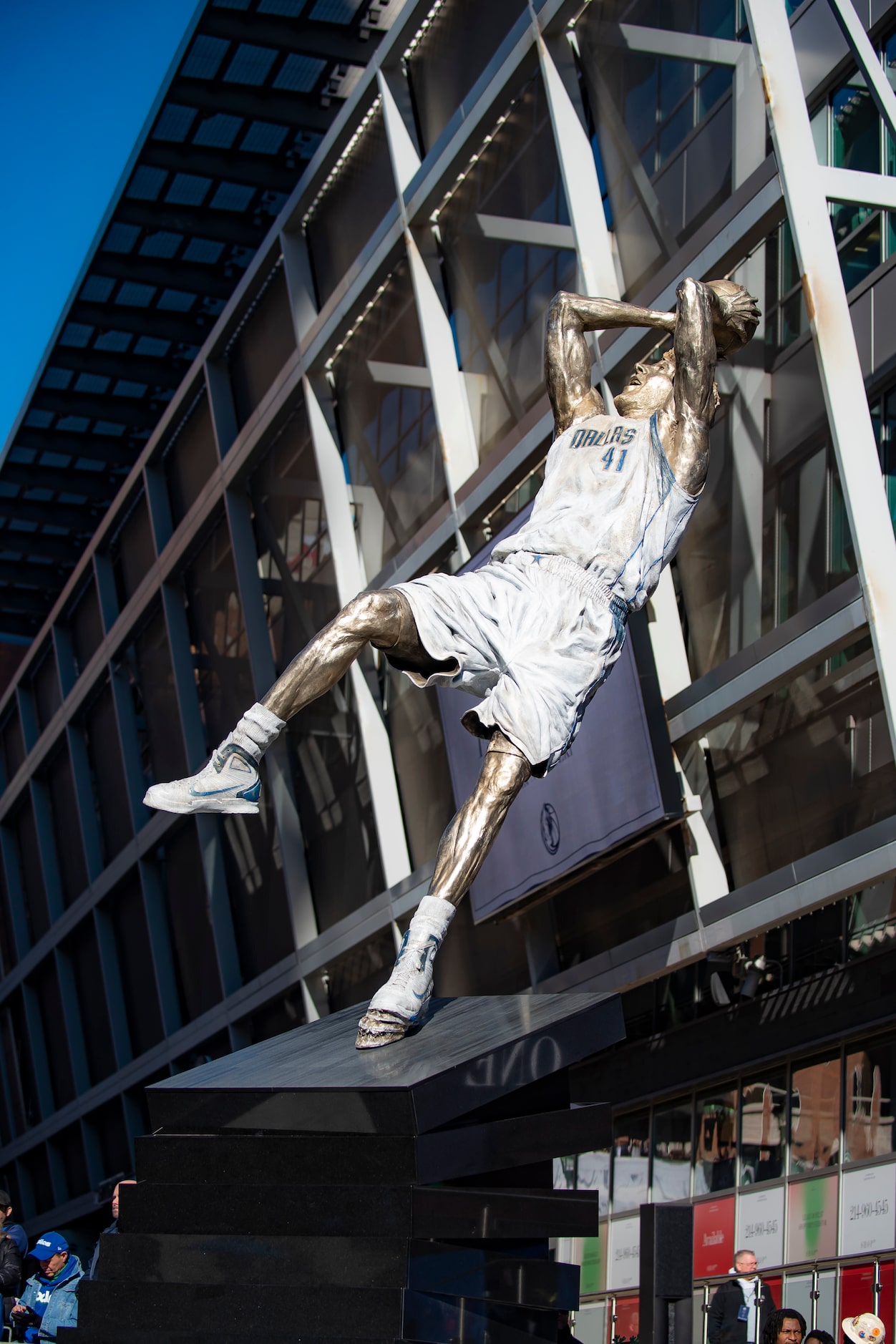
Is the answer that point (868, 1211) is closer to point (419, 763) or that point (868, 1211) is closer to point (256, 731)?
point (419, 763)

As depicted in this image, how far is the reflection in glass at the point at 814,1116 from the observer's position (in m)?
13.5

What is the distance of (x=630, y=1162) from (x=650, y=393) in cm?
1144

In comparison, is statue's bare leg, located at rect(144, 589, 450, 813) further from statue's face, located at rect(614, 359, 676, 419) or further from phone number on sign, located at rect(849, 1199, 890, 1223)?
phone number on sign, located at rect(849, 1199, 890, 1223)

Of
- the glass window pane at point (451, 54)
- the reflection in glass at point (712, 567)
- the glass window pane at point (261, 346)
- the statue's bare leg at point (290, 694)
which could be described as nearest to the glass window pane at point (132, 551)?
the glass window pane at point (261, 346)

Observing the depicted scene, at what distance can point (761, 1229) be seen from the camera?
14.1 metres

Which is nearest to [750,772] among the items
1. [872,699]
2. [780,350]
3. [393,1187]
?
[872,699]

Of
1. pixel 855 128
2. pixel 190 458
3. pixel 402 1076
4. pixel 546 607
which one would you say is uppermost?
pixel 190 458

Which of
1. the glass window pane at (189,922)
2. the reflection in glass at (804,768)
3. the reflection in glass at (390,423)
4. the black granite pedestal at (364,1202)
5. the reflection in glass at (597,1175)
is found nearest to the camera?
the black granite pedestal at (364,1202)

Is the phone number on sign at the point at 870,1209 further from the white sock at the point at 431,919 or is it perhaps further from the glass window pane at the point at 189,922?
the glass window pane at the point at 189,922

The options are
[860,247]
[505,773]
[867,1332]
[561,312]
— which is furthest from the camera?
[860,247]

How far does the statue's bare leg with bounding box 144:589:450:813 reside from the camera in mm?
5668

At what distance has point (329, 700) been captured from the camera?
19484 mm

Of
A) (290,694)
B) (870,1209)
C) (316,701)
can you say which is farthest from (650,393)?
(316,701)

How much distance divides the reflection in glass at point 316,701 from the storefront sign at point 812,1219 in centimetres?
654
